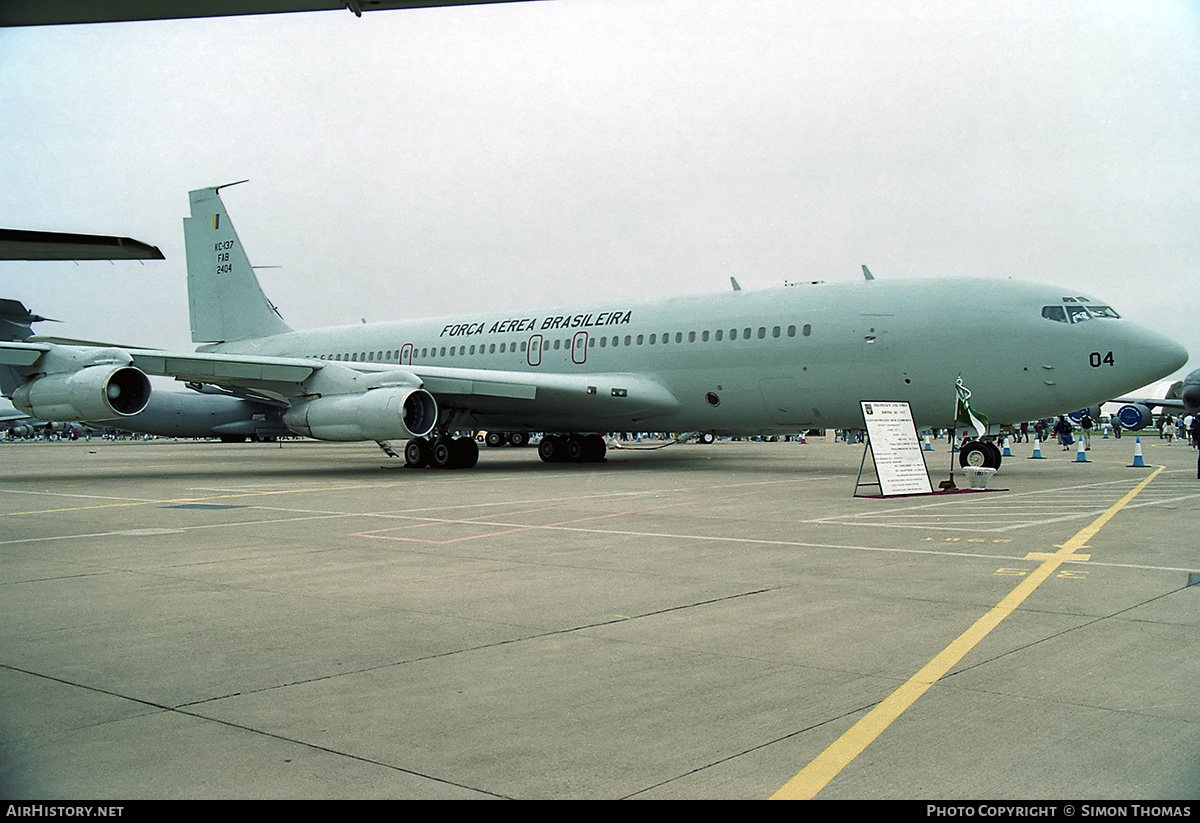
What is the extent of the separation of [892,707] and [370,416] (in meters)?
16.8

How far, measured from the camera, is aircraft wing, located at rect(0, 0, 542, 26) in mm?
2867

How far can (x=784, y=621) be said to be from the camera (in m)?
5.84

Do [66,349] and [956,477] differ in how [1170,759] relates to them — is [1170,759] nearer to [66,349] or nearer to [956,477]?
[956,477]

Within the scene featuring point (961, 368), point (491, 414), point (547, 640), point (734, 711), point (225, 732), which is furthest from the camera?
point (491, 414)

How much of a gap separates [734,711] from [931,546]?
18.3 feet

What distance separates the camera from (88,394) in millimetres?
18844

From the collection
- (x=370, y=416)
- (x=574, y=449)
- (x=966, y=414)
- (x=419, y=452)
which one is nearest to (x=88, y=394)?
(x=370, y=416)

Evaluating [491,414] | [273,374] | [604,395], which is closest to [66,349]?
[273,374]

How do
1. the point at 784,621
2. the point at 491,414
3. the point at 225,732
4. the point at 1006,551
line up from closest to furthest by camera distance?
1. the point at 225,732
2. the point at 784,621
3. the point at 1006,551
4. the point at 491,414

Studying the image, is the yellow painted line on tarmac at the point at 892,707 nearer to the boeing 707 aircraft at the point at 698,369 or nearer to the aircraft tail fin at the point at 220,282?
the boeing 707 aircraft at the point at 698,369

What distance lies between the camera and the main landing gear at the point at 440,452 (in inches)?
894

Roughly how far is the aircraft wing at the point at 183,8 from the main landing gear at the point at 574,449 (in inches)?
884

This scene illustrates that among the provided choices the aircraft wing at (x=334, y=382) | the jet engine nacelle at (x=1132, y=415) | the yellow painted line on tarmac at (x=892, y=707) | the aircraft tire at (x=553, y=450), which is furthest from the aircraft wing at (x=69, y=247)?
the jet engine nacelle at (x=1132, y=415)

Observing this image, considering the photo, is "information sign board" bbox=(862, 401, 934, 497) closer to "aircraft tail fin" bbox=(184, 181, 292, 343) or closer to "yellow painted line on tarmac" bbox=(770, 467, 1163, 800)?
"yellow painted line on tarmac" bbox=(770, 467, 1163, 800)
